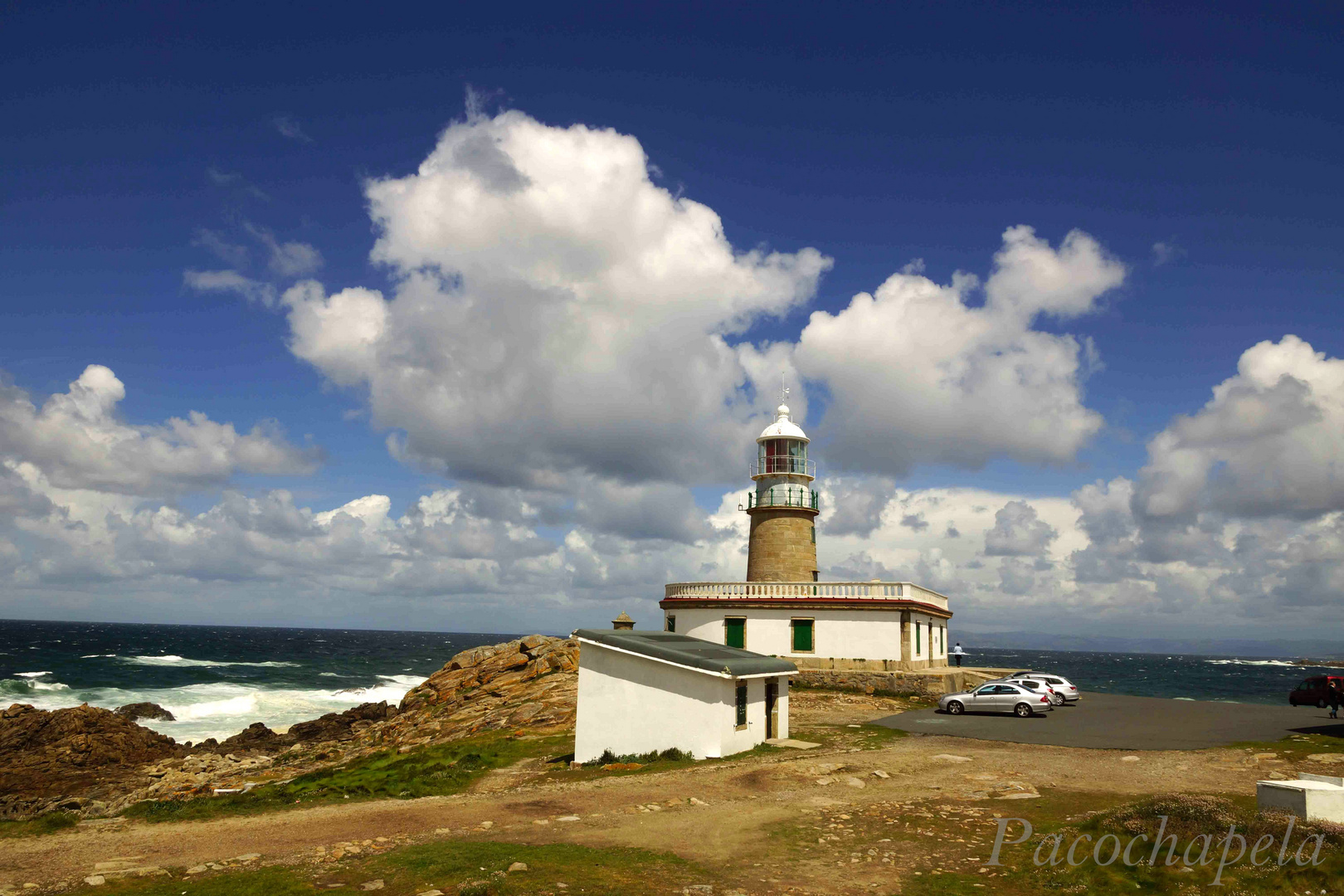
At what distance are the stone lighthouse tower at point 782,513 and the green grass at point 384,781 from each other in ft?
50.1

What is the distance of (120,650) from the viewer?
110875mm

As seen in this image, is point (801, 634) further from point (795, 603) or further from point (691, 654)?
point (691, 654)

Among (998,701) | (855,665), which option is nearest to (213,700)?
(855,665)

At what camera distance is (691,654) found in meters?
21.4

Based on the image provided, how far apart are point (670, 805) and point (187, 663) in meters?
91.0

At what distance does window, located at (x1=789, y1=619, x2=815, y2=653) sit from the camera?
35.4 m

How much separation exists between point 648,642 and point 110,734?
91.6ft

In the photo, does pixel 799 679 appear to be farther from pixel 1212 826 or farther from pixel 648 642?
pixel 1212 826

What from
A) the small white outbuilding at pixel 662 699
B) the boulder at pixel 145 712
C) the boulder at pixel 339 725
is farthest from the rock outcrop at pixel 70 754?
the small white outbuilding at pixel 662 699

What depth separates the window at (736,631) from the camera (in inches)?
1420

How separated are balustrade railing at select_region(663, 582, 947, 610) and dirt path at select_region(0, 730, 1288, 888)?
43.8 feet

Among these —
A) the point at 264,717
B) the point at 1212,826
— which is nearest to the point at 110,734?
the point at 264,717

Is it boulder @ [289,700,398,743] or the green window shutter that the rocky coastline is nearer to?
boulder @ [289,700,398,743]

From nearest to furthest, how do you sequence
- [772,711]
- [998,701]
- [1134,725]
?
[772,711], [1134,725], [998,701]
